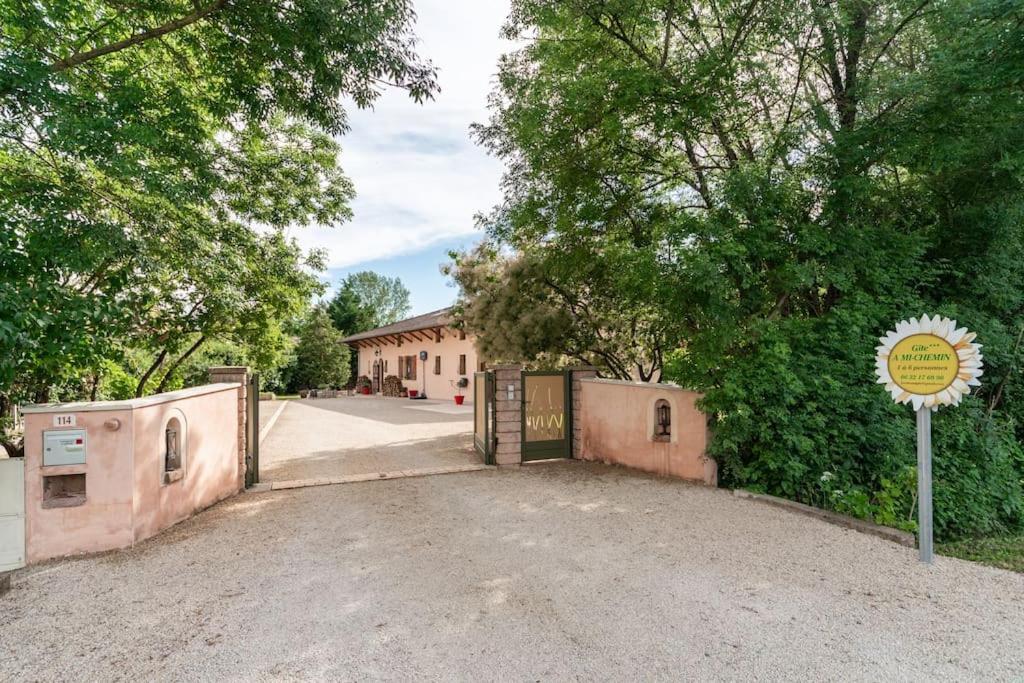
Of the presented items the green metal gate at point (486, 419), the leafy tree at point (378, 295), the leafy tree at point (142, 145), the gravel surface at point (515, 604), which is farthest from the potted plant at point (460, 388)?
the leafy tree at point (378, 295)

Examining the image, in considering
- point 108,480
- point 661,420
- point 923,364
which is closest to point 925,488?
point 923,364

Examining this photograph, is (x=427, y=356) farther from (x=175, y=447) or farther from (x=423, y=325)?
(x=175, y=447)

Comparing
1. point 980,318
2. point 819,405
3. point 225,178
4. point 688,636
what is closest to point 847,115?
point 980,318

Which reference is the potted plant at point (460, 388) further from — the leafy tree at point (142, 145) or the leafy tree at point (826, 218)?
the leafy tree at point (826, 218)

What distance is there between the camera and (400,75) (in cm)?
539

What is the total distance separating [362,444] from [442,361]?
12.4 meters

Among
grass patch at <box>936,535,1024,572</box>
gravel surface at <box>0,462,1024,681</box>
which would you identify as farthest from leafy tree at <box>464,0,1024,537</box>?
gravel surface at <box>0,462,1024,681</box>

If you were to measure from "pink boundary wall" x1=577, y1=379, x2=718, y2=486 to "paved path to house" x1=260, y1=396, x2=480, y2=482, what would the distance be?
2060mm

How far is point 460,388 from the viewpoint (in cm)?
2064

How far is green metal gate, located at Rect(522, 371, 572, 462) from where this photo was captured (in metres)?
8.05

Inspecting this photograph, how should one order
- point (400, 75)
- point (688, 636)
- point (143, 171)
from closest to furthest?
point (688, 636), point (143, 171), point (400, 75)

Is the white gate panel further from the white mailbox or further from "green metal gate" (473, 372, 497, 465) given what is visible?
"green metal gate" (473, 372, 497, 465)

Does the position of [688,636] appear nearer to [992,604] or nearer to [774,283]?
[992,604]

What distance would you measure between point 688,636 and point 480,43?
26.7ft
